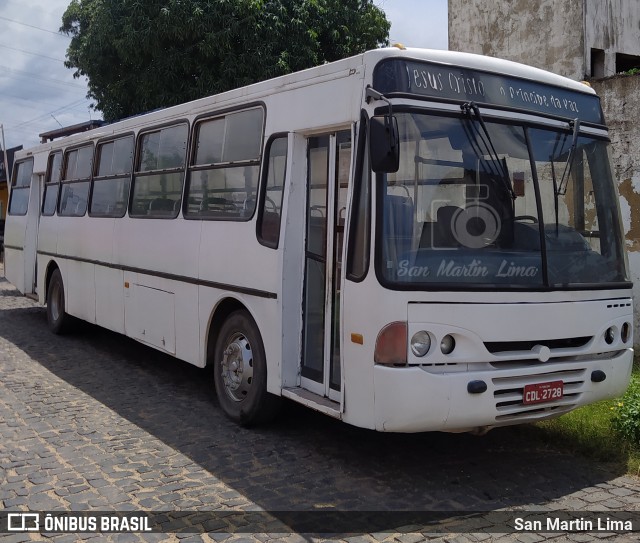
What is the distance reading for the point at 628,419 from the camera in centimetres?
Result: 594

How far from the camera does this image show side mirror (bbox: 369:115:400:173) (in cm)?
461

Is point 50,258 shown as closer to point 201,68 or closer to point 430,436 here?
point 201,68

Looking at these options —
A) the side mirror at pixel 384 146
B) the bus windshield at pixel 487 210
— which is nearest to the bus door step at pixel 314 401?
the bus windshield at pixel 487 210

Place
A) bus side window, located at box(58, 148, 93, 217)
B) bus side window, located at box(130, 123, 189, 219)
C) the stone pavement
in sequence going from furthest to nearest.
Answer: bus side window, located at box(58, 148, 93, 217) → bus side window, located at box(130, 123, 189, 219) → the stone pavement

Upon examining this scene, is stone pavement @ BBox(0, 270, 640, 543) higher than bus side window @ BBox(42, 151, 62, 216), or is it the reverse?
bus side window @ BBox(42, 151, 62, 216)

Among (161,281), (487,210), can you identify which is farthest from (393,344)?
(161,281)

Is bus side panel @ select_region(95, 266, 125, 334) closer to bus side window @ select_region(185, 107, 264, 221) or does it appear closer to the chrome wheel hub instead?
bus side window @ select_region(185, 107, 264, 221)

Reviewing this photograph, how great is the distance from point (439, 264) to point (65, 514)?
286cm

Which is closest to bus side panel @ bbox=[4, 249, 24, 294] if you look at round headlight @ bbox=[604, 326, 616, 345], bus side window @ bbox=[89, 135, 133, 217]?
bus side window @ bbox=[89, 135, 133, 217]

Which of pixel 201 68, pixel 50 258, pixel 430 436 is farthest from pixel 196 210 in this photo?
pixel 201 68

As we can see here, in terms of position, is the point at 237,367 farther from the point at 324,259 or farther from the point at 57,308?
the point at 57,308

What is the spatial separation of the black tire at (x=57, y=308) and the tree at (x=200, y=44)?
5.11 metres

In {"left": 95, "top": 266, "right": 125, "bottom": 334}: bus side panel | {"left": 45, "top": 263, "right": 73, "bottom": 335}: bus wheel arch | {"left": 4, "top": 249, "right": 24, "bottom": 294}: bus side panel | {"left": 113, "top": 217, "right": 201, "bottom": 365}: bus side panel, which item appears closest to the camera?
{"left": 113, "top": 217, "right": 201, "bottom": 365}: bus side panel

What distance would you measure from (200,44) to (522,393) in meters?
11.3
